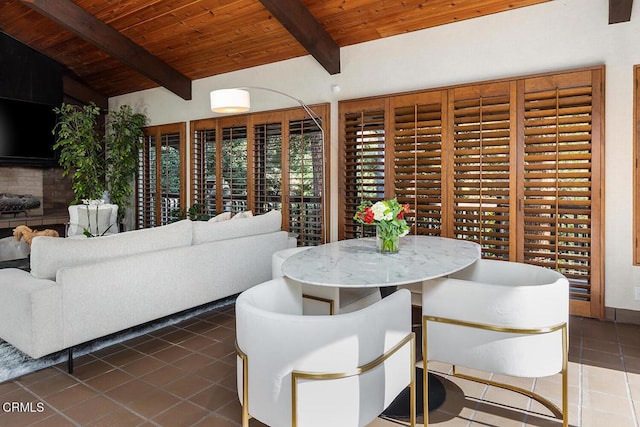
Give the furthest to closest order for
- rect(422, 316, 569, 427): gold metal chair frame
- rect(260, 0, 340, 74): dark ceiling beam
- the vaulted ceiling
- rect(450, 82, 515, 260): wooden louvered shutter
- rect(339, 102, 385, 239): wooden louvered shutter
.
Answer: rect(339, 102, 385, 239): wooden louvered shutter, the vaulted ceiling, rect(260, 0, 340, 74): dark ceiling beam, rect(450, 82, 515, 260): wooden louvered shutter, rect(422, 316, 569, 427): gold metal chair frame

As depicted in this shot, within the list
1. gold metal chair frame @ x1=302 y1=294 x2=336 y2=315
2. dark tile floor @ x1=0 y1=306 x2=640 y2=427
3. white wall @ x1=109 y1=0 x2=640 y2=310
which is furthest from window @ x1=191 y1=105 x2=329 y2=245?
gold metal chair frame @ x1=302 y1=294 x2=336 y2=315

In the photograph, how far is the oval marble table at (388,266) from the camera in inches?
71.8

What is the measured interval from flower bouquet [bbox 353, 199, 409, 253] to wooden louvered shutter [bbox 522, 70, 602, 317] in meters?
1.82

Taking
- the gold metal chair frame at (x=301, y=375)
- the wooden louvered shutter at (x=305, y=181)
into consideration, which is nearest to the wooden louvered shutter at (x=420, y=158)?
the wooden louvered shutter at (x=305, y=181)

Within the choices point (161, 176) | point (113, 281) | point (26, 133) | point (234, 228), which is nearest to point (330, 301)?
point (113, 281)

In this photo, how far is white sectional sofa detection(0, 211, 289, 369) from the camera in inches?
96.6

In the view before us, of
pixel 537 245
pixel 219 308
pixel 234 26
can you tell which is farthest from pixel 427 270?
pixel 234 26

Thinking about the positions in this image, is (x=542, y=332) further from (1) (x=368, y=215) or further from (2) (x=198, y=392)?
(2) (x=198, y=392)

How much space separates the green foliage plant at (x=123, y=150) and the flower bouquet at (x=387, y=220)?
5549 millimetres

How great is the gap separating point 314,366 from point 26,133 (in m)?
A: 6.96

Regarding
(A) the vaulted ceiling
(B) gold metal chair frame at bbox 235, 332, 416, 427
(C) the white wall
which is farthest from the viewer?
(A) the vaulted ceiling

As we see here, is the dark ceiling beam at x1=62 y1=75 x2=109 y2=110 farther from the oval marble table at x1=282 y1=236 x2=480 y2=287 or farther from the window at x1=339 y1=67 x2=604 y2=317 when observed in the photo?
the oval marble table at x1=282 y1=236 x2=480 y2=287

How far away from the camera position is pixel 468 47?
405 centimetres

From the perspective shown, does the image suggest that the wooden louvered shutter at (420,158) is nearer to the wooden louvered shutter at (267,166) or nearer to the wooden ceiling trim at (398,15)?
the wooden ceiling trim at (398,15)
